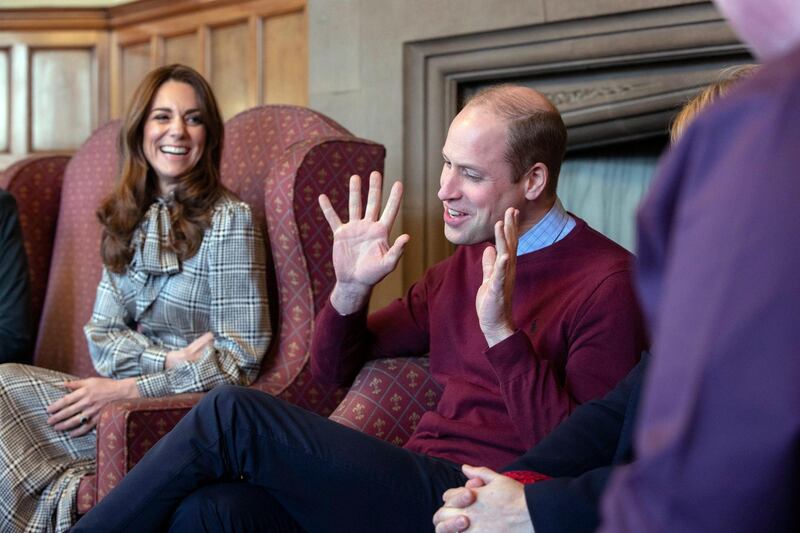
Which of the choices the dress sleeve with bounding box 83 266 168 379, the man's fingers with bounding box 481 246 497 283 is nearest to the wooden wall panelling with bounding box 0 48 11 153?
the dress sleeve with bounding box 83 266 168 379

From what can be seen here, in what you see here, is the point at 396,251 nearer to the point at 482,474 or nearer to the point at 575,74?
the point at 482,474

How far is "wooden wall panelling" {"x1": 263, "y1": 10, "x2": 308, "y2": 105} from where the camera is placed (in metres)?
3.84

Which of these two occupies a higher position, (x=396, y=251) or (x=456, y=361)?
(x=396, y=251)

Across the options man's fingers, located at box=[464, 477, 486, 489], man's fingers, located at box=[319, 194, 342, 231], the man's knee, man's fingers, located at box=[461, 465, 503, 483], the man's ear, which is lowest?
man's fingers, located at box=[464, 477, 486, 489]

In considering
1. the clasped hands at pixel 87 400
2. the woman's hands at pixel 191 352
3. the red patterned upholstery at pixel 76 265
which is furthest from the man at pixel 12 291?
the woman's hands at pixel 191 352

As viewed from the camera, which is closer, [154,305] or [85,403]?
[85,403]

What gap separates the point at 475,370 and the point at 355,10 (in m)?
1.70

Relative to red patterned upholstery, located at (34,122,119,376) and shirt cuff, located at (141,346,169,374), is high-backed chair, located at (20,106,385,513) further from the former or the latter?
shirt cuff, located at (141,346,169,374)

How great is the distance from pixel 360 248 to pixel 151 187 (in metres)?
0.88

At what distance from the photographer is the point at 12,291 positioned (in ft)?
8.95

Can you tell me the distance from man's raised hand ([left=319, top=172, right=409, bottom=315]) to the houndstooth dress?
0.47m

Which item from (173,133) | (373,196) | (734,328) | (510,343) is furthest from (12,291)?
(734,328)

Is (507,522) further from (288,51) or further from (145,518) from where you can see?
(288,51)

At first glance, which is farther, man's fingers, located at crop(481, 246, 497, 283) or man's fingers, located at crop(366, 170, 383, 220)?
man's fingers, located at crop(366, 170, 383, 220)
